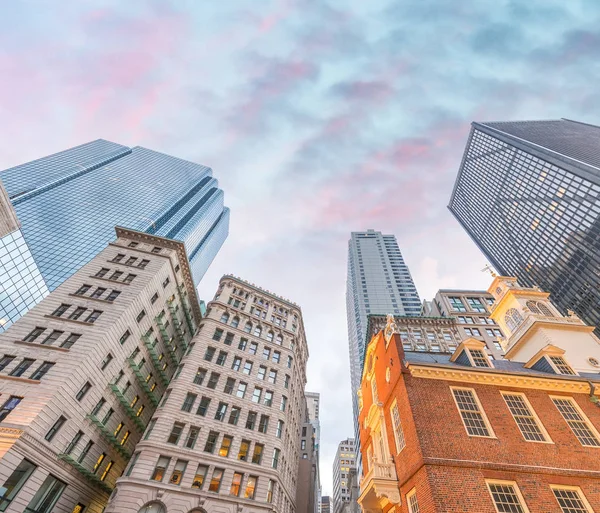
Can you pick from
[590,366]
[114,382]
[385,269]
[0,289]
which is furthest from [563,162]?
[0,289]

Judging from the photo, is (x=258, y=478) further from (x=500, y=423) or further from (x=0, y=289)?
(x=0, y=289)

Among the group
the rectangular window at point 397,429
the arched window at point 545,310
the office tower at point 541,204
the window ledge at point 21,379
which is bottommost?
the rectangular window at point 397,429

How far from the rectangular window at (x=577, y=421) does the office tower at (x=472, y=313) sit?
40012 mm

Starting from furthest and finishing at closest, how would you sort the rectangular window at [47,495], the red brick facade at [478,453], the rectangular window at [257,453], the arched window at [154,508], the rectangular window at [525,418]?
the rectangular window at [257,453]
the arched window at [154,508]
the rectangular window at [47,495]
the rectangular window at [525,418]
the red brick facade at [478,453]

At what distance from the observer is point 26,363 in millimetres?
29953

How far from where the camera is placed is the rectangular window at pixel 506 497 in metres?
14.7

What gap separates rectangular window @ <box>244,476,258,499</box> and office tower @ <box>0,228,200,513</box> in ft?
50.1

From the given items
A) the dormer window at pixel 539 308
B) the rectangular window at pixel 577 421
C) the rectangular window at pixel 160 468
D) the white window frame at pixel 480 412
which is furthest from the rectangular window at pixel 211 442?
the dormer window at pixel 539 308

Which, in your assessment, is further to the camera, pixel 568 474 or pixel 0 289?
pixel 0 289

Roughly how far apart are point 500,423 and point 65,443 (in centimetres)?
3545

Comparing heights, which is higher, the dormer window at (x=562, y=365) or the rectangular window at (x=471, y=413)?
the dormer window at (x=562, y=365)

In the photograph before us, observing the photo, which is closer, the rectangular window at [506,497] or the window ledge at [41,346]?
the rectangular window at [506,497]

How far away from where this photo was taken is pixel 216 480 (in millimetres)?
31328

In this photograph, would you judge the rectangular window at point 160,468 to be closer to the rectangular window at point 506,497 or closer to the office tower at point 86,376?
the office tower at point 86,376
